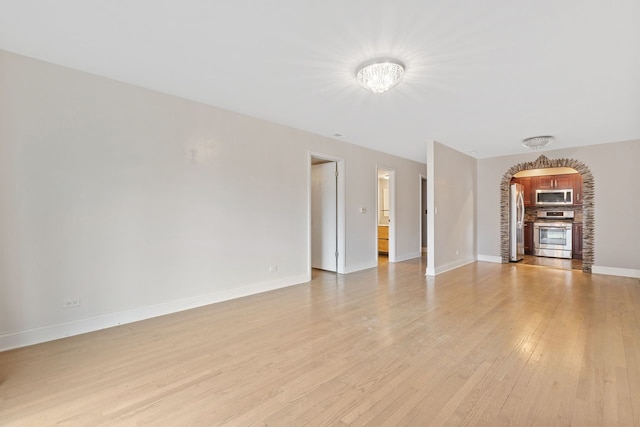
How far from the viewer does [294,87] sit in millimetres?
3188

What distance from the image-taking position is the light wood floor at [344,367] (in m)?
1.70

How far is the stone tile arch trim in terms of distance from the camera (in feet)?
19.0

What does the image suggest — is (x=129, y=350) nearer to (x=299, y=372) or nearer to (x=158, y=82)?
(x=299, y=372)

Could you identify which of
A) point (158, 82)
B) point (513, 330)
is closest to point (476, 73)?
point (513, 330)

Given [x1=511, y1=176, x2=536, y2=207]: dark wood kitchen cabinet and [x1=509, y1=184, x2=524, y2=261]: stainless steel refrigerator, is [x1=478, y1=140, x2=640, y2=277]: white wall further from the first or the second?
[x1=511, y1=176, x2=536, y2=207]: dark wood kitchen cabinet

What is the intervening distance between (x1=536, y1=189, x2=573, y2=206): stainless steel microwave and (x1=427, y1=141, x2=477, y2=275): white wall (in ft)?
6.90

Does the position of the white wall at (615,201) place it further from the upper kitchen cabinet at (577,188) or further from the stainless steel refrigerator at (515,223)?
the upper kitchen cabinet at (577,188)

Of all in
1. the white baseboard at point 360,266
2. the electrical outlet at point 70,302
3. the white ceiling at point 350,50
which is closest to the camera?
the white ceiling at point 350,50

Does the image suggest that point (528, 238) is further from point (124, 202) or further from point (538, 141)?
→ point (124, 202)

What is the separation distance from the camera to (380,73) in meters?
2.65

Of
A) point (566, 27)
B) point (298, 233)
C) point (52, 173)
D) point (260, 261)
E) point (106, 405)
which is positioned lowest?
point (106, 405)

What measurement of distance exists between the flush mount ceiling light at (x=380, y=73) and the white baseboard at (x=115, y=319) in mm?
2994

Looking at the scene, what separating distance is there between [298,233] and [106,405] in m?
3.20

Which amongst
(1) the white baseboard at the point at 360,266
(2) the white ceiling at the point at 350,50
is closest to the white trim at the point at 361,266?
(1) the white baseboard at the point at 360,266
